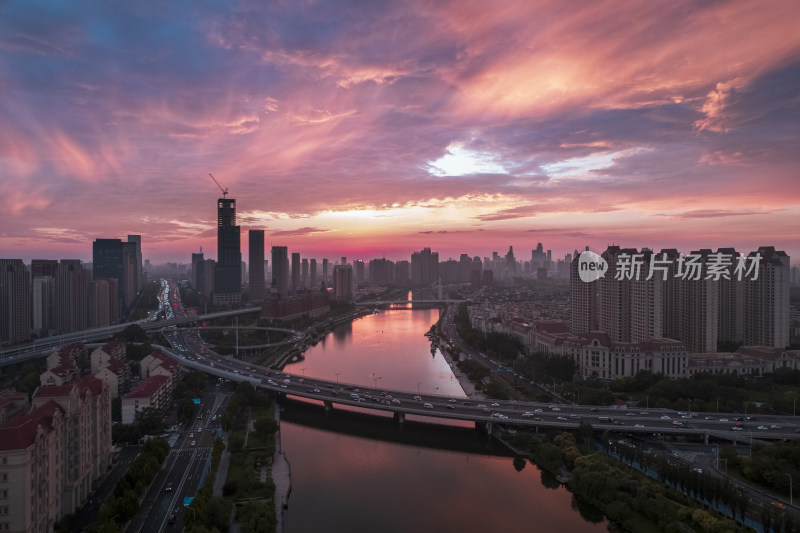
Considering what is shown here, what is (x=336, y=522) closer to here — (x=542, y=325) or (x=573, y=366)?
(x=573, y=366)

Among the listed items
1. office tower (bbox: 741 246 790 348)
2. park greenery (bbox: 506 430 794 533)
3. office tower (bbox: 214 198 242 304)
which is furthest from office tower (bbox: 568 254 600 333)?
office tower (bbox: 214 198 242 304)

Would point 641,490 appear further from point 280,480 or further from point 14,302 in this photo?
point 14,302

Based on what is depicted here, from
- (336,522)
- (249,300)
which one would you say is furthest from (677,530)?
(249,300)

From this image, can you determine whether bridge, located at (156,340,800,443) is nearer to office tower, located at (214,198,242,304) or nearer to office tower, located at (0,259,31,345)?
office tower, located at (0,259,31,345)

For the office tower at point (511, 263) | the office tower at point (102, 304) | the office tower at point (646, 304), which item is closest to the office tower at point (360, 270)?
the office tower at point (511, 263)

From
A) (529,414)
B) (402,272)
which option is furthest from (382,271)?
(529,414)

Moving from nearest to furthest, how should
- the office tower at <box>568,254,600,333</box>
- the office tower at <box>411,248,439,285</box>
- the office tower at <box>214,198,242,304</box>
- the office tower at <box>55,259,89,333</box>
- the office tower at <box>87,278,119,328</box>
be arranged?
the office tower at <box>568,254,600,333</box> → the office tower at <box>55,259,89,333</box> → the office tower at <box>87,278,119,328</box> → the office tower at <box>214,198,242,304</box> → the office tower at <box>411,248,439,285</box>
